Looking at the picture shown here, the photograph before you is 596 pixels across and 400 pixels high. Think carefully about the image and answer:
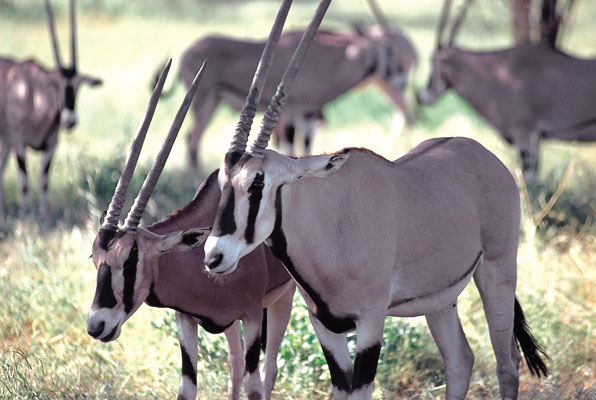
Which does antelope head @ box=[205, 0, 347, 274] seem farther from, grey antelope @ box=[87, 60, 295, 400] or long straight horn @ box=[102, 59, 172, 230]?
long straight horn @ box=[102, 59, 172, 230]

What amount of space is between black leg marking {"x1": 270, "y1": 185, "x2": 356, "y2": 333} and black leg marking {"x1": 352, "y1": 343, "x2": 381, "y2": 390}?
0.12m

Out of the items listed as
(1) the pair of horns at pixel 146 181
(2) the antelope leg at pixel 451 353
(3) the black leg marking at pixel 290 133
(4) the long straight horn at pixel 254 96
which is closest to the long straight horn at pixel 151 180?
(1) the pair of horns at pixel 146 181

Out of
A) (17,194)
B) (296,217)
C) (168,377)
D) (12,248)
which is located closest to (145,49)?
(17,194)

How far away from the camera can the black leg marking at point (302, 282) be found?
12.4 ft

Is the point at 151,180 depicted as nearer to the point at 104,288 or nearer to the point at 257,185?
the point at 104,288

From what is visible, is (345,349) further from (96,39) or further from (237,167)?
(96,39)

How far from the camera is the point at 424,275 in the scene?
4.19 m

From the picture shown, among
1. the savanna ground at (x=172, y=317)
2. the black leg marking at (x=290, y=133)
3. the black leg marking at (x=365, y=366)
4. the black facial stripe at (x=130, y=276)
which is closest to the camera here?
the black leg marking at (x=365, y=366)

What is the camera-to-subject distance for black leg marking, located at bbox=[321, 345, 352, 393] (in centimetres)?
412

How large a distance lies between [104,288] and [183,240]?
0.38 meters

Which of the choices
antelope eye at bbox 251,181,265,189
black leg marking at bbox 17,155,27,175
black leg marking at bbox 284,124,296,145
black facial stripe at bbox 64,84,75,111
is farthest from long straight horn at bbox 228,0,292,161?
black leg marking at bbox 284,124,296,145

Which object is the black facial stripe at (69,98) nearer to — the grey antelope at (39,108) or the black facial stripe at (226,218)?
the grey antelope at (39,108)

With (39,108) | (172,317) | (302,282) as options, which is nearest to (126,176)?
(302,282)

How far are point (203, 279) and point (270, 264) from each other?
41 centimetres
